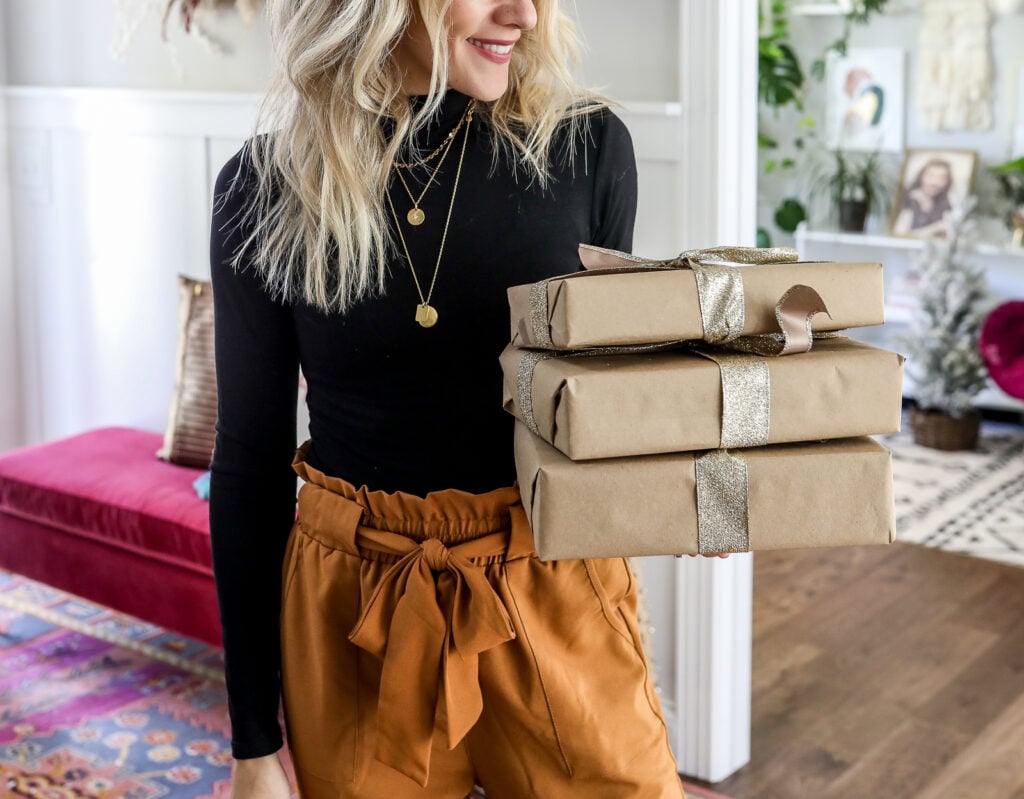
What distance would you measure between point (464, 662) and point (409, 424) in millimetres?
235

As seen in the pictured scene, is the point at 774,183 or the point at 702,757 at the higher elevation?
the point at 774,183

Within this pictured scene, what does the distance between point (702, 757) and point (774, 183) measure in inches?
156

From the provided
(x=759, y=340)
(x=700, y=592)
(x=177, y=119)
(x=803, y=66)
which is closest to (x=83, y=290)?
(x=177, y=119)

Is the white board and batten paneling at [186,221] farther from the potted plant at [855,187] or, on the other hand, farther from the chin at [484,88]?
the potted plant at [855,187]

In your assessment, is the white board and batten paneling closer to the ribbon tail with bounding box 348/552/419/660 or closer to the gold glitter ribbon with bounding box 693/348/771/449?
the ribbon tail with bounding box 348/552/419/660

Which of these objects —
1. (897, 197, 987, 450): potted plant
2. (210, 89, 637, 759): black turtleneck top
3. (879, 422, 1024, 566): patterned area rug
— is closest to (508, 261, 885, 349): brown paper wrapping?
(210, 89, 637, 759): black turtleneck top

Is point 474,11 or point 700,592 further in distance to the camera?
point 700,592

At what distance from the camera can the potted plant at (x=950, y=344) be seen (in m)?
4.79

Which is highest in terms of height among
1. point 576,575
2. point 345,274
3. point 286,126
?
point 286,126

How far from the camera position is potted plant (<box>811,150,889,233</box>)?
5527 mm

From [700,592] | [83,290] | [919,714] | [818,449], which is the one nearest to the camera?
[818,449]

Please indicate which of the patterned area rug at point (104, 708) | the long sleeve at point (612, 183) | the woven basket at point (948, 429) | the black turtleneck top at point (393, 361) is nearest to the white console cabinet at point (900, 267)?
the woven basket at point (948, 429)

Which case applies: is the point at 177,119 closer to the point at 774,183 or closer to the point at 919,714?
the point at 919,714

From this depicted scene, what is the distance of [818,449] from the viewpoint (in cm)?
92
